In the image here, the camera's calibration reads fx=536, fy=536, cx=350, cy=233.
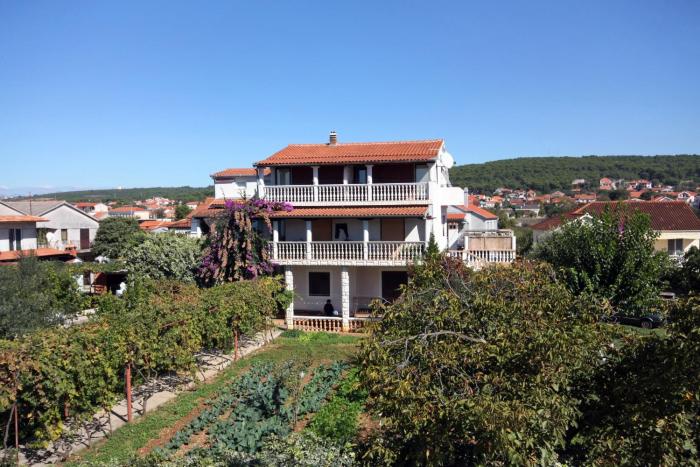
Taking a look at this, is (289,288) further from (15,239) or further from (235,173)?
(15,239)

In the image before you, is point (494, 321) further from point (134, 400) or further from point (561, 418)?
point (134, 400)

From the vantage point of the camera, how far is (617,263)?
14.8 m

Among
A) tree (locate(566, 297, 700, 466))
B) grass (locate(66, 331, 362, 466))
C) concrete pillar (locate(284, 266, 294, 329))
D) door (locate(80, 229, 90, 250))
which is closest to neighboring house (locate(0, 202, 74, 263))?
door (locate(80, 229, 90, 250))

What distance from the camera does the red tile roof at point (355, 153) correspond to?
24141 millimetres

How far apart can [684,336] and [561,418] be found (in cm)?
167

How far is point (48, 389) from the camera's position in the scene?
400 inches

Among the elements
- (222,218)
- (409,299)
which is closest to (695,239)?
(222,218)

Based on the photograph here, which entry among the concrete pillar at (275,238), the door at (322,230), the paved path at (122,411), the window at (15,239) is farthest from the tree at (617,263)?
the window at (15,239)

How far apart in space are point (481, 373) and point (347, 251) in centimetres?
1707

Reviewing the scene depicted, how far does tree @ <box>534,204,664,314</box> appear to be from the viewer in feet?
47.4

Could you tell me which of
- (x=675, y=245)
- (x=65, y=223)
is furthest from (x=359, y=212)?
(x=65, y=223)

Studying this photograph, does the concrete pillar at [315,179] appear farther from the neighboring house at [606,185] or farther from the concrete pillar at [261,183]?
the neighboring house at [606,185]

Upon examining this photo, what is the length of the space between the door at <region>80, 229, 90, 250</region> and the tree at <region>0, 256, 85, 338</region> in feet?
118

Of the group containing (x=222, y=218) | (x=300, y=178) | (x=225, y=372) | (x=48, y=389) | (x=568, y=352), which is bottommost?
(x=225, y=372)
